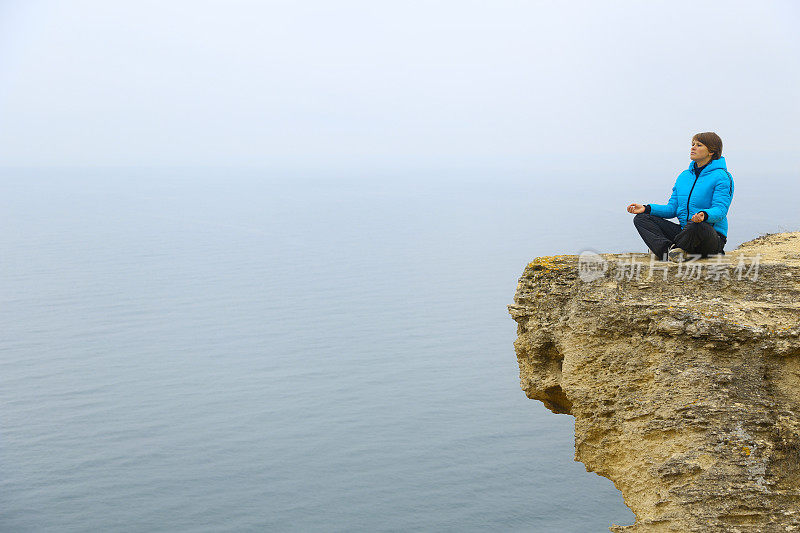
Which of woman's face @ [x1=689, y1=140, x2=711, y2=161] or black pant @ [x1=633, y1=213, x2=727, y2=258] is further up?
woman's face @ [x1=689, y1=140, x2=711, y2=161]

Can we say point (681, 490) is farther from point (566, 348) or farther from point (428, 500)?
point (428, 500)

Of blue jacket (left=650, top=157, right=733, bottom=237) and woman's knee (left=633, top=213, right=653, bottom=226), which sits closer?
blue jacket (left=650, top=157, right=733, bottom=237)

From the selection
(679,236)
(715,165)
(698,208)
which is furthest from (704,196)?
(679,236)

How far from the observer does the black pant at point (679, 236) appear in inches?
373

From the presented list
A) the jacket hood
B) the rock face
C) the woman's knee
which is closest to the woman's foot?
the rock face

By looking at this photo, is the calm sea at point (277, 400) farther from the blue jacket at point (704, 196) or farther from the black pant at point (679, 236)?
the blue jacket at point (704, 196)

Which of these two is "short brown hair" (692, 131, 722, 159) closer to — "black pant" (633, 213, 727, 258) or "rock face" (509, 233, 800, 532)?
"black pant" (633, 213, 727, 258)

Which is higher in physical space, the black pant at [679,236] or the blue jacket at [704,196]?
the blue jacket at [704,196]

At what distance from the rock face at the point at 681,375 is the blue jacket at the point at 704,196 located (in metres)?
0.64

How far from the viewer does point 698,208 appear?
9.66 m

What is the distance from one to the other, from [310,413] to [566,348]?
52.8 m

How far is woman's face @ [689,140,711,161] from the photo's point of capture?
945 cm

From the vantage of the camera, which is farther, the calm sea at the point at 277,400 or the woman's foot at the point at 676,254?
the calm sea at the point at 277,400

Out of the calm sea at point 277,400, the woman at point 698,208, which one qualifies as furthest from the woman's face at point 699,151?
the calm sea at point 277,400
